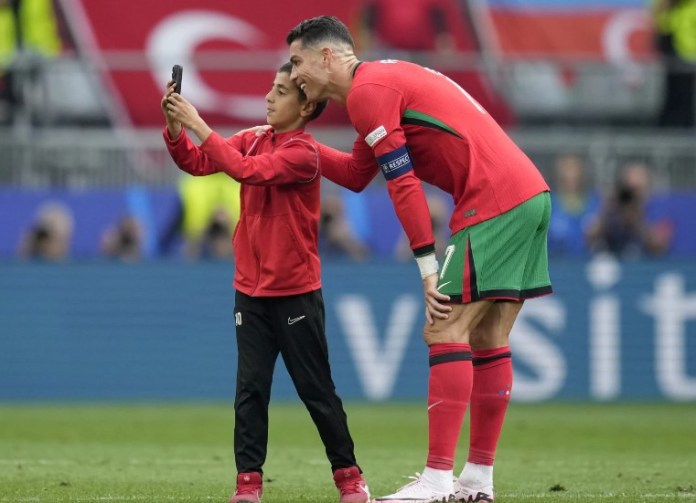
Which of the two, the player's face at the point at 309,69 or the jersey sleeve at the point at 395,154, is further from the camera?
the player's face at the point at 309,69

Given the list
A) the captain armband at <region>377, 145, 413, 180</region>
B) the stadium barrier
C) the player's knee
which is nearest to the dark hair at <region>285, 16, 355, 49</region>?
the captain armband at <region>377, 145, 413, 180</region>

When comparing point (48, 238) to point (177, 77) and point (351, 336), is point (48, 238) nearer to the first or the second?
point (351, 336)

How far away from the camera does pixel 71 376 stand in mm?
15711

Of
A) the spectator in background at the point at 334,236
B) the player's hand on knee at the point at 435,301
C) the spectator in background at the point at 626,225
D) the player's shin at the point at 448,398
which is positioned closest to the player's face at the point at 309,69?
the player's hand on knee at the point at 435,301

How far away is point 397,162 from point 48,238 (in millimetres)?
9589

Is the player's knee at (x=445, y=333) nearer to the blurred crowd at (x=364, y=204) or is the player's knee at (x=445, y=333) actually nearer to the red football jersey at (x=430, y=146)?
the red football jersey at (x=430, y=146)

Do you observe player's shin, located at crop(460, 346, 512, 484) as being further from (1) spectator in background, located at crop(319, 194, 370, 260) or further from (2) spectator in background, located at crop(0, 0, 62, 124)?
(2) spectator in background, located at crop(0, 0, 62, 124)

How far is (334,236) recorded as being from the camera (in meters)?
16.6

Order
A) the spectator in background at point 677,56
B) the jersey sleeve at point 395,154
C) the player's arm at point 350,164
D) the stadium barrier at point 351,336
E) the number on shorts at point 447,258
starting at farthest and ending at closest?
the spectator in background at point 677,56 → the stadium barrier at point 351,336 → the player's arm at point 350,164 → the number on shorts at point 447,258 → the jersey sleeve at point 395,154

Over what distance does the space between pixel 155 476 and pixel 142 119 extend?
420 inches

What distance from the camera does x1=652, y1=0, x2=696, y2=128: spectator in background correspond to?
60.0 ft

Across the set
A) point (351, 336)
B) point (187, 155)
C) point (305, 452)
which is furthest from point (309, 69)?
point (351, 336)

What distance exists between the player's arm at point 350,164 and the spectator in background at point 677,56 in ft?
35.8

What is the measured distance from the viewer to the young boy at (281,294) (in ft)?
24.9
